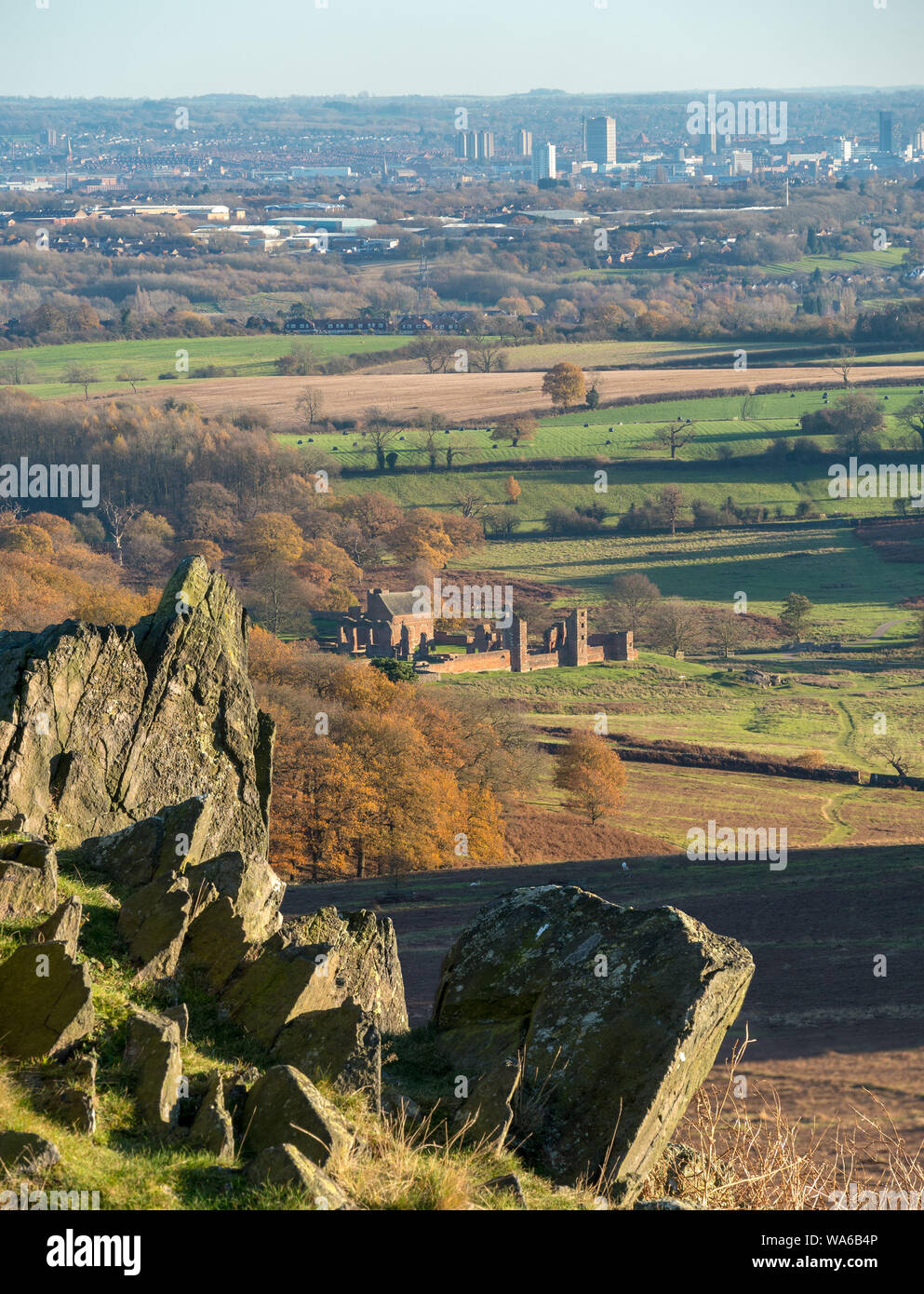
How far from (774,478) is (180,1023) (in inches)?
5402

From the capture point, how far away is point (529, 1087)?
10562 mm

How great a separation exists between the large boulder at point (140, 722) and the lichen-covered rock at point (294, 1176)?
591 cm

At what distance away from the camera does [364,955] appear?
1306cm

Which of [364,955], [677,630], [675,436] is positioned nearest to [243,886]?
[364,955]

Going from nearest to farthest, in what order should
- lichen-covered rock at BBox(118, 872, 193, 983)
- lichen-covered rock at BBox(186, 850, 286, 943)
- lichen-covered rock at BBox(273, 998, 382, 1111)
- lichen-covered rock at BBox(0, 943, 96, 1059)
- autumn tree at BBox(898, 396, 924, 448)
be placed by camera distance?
lichen-covered rock at BBox(0, 943, 96, 1059) → lichen-covered rock at BBox(273, 998, 382, 1111) → lichen-covered rock at BBox(118, 872, 193, 983) → lichen-covered rock at BBox(186, 850, 286, 943) → autumn tree at BBox(898, 396, 924, 448)

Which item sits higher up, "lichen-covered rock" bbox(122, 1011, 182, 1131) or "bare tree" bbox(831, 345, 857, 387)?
"lichen-covered rock" bbox(122, 1011, 182, 1131)

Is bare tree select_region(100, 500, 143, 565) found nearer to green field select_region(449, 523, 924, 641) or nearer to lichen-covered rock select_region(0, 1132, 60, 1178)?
green field select_region(449, 523, 924, 641)

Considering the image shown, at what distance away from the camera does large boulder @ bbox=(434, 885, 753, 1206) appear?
400 inches

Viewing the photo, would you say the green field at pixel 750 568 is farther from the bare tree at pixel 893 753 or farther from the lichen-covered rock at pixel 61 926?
the lichen-covered rock at pixel 61 926

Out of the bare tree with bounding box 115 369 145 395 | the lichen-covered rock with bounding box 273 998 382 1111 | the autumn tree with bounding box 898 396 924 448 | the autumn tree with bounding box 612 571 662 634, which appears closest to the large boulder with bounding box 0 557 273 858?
the lichen-covered rock with bounding box 273 998 382 1111

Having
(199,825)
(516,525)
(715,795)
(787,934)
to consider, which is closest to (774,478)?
(516,525)

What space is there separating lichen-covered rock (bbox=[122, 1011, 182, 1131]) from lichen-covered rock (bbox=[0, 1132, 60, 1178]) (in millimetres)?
1160
